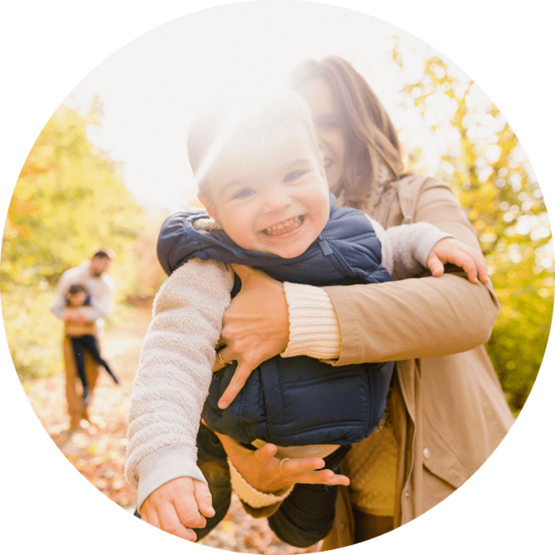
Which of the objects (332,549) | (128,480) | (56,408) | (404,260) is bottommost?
(332,549)

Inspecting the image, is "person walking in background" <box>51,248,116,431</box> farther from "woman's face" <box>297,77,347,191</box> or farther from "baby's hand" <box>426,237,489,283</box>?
"baby's hand" <box>426,237,489,283</box>

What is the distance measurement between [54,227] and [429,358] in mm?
1092

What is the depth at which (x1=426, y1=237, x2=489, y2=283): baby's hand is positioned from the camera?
112 centimetres

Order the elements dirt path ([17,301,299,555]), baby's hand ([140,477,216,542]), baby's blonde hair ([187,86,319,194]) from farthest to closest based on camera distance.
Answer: dirt path ([17,301,299,555]), baby's blonde hair ([187,86,319,194]), baby's hand ([140,477,216,542])

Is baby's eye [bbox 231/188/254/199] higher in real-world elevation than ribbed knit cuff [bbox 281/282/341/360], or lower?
higher

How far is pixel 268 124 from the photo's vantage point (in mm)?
1004

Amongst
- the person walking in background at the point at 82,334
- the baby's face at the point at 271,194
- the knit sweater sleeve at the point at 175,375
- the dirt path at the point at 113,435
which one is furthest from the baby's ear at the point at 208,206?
the person walking in background at the point at 82,334

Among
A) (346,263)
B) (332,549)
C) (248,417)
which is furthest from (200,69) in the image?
(332,549)

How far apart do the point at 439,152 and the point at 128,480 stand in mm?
1142

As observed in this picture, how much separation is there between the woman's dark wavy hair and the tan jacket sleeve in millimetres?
280

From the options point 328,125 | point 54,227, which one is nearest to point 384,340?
point 328,125

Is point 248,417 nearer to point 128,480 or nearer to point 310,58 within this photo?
point 128,480

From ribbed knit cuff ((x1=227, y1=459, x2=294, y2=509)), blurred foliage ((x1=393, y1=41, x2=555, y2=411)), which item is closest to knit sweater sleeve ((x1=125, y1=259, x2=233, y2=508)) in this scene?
ribbed knit cuff ((x1=227, y1=459, x2=294, y2=509))

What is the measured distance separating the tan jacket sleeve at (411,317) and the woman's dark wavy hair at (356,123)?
0.28m
